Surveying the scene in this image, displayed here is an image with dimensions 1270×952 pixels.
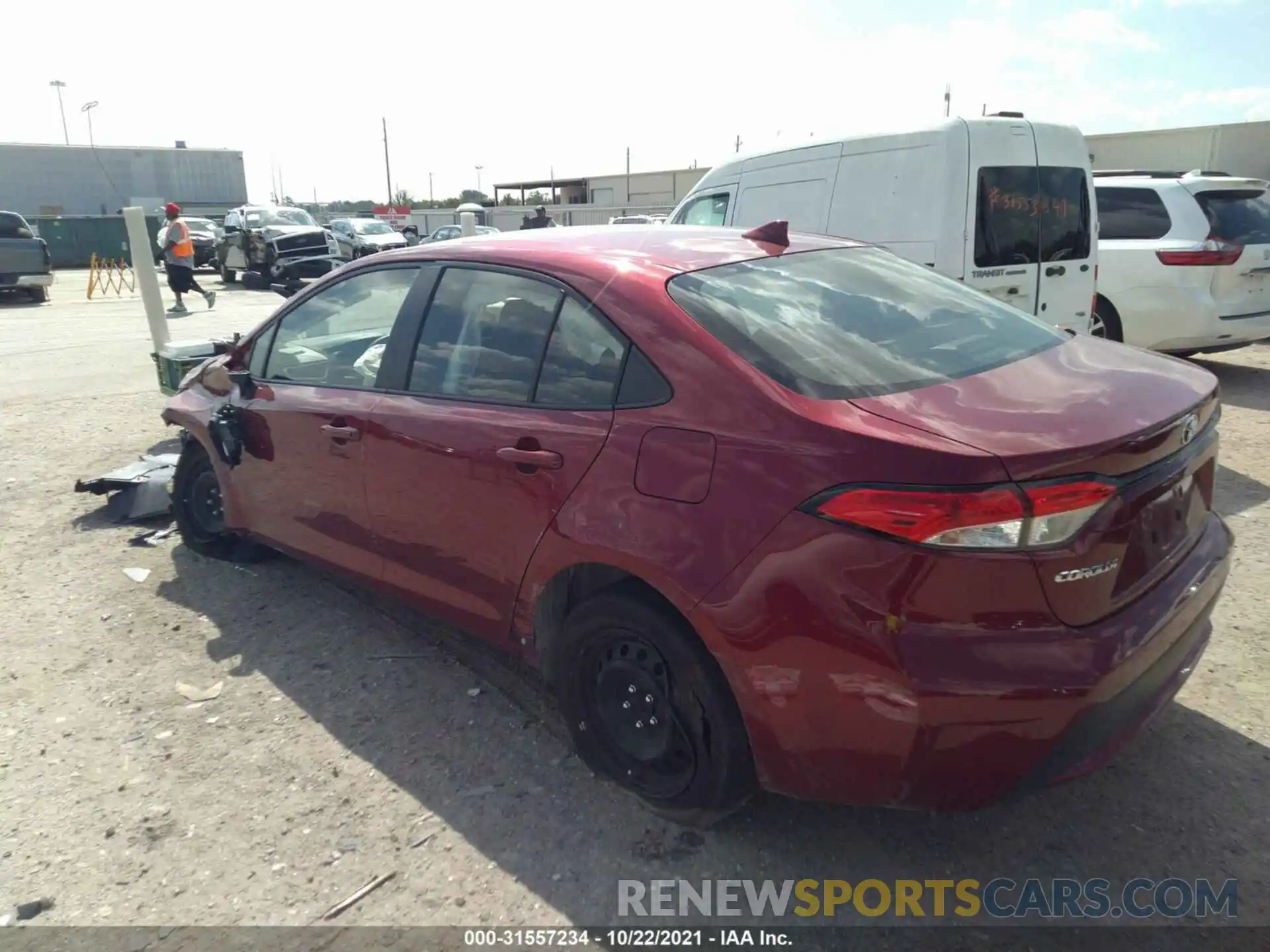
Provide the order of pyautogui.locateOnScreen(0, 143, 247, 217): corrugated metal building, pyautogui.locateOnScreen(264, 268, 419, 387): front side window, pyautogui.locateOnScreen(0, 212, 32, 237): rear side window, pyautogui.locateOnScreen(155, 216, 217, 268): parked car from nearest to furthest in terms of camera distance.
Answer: pyautogui.locateOnScreen(264, 268, 419, 387): front side window
pyautogui.locateOnScreen(0, 212, 32, 237): rear side window
pyautogui.locateOnScreen(155, 216, 217, 268): parked car
pyautogui.locateOnScreen(0, 143, 247, 217): corrugated metal building

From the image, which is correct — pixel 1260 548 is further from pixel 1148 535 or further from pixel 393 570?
pixel 393 570

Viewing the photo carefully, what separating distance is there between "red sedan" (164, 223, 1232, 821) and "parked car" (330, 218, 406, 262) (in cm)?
2448

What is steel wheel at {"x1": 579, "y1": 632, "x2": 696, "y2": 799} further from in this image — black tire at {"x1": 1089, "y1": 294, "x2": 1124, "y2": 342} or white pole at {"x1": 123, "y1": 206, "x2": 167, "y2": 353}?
black tire at {"x1": 1089, "y1": 294, "x2": 1124, "y2": 342}

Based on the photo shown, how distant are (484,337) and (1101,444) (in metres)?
1.94

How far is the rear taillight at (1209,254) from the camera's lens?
727cm

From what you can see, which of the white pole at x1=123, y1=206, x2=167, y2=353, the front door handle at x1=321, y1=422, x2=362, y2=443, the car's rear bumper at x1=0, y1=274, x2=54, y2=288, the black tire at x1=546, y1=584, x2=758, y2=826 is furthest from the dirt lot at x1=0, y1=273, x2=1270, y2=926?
the car's rear bumper at x1=0, y1=274, x2=54, y2=288

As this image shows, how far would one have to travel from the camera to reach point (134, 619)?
406 cm

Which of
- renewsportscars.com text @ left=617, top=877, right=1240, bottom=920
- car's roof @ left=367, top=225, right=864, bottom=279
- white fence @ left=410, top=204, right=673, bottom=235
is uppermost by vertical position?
white fence @ left=410, top=204, right=673, bottom=235

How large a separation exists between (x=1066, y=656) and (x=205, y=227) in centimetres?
3162

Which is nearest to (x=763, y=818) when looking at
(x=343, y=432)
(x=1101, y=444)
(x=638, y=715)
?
(x=638, y=715)

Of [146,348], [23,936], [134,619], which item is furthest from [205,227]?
[23,936]

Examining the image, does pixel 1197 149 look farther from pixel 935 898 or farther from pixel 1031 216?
pixel 935 898

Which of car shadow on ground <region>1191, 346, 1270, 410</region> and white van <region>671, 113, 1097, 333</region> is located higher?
white van <region>671, 113, 1097, 333</region>

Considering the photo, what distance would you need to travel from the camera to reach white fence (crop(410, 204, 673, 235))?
34594 millimetres
